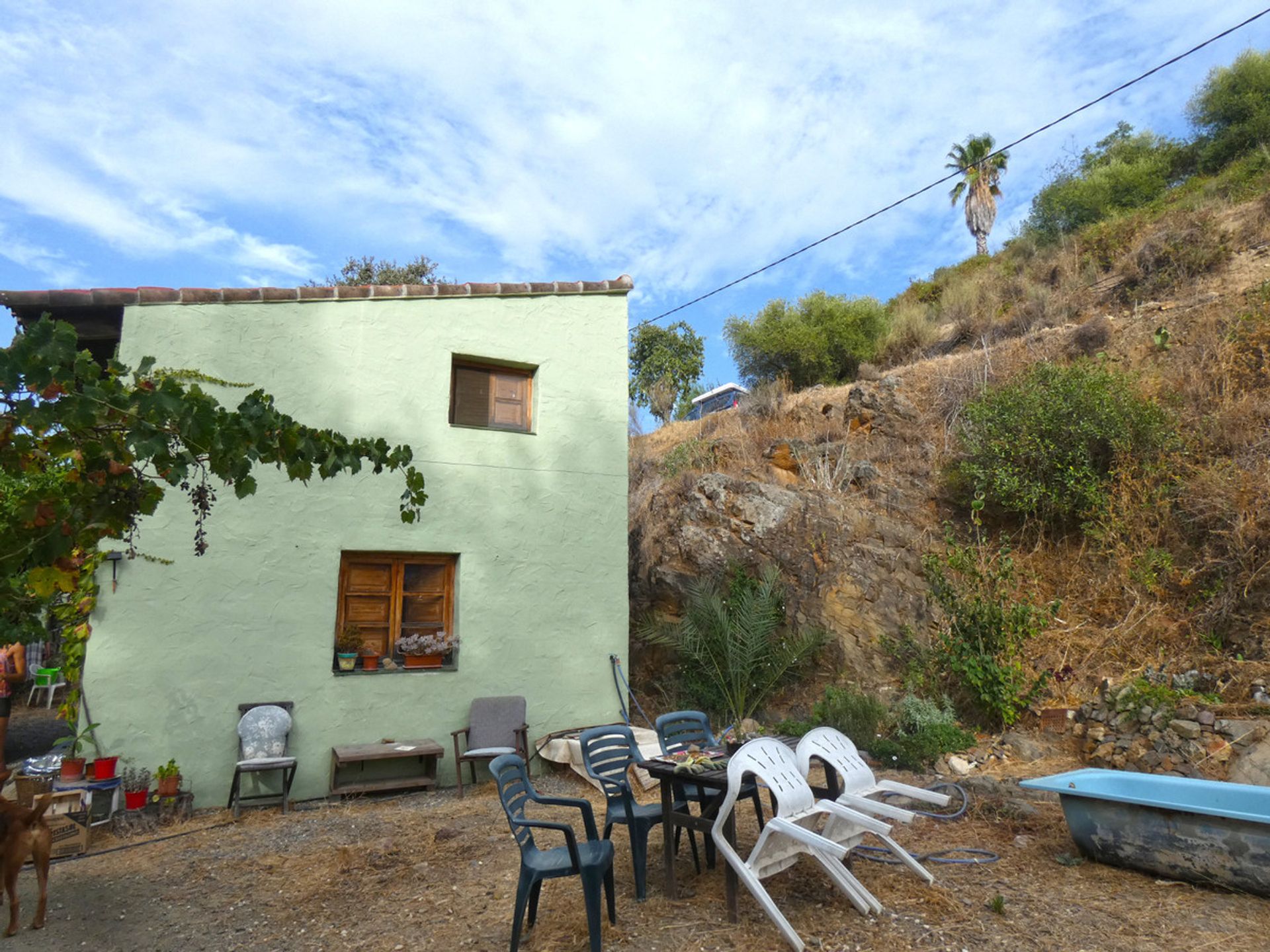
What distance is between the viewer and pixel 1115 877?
4.53 m

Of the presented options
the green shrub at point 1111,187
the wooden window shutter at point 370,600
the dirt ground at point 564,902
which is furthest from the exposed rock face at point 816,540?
the green shrub at point 1111,187

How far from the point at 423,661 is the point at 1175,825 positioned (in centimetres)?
610

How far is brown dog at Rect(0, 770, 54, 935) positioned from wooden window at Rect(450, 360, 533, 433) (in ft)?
16.2

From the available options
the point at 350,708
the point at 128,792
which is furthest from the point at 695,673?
the point at 128,792

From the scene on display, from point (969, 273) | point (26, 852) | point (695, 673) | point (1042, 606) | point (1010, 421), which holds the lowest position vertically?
point (26, 852)

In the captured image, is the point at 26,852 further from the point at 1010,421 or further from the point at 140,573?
the point at 1010,421

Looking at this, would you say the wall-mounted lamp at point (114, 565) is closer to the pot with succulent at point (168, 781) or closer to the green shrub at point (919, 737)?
the pot with succulent at point (168, 781)

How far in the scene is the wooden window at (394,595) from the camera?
24.8ft

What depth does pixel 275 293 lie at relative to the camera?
7508 mm

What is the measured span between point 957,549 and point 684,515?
11.1 ft

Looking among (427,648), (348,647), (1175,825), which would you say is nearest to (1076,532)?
(1175,825)

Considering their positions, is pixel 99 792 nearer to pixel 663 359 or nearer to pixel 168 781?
pixel 168 781

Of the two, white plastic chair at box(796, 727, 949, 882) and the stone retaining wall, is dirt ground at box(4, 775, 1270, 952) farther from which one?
the stone retaining wall

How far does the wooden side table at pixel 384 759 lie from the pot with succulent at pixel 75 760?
1.88 metres
